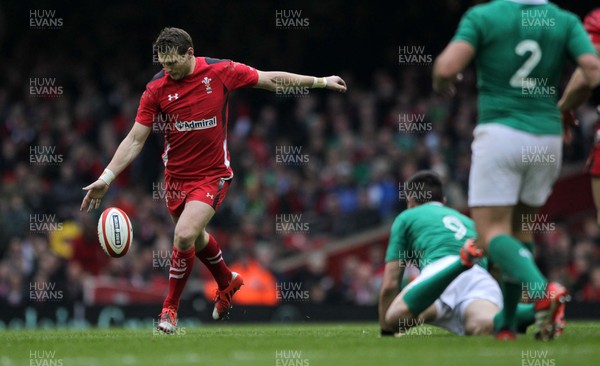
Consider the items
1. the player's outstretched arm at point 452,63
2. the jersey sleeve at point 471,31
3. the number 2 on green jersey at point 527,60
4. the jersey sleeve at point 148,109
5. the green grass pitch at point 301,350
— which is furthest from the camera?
the jersey sleeve at point 148,109

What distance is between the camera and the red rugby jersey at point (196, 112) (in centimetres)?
908

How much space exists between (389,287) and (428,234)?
0.53m

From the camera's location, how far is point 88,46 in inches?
885

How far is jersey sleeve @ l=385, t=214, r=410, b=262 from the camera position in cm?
823

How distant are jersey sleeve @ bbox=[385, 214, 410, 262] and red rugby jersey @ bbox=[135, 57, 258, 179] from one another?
1698mm

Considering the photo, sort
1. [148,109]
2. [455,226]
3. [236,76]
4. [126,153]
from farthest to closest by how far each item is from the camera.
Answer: [236,76], [148,109], [126,153], [455,226]

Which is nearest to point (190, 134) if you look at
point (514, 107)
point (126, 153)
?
point (126, 153)

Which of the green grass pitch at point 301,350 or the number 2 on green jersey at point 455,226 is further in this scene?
the number 2 on green jersey at point 455,226

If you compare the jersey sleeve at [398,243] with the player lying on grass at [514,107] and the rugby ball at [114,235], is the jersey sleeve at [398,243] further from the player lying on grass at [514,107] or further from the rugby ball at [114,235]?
the rugby ball at [114,235]

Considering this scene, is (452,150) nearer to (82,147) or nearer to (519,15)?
(82,147)

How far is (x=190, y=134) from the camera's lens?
9.15m

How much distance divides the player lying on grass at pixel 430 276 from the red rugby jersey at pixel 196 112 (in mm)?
1695

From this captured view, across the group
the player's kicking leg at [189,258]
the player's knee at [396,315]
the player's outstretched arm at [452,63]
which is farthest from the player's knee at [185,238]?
the player's outstretched arm at [452,63]

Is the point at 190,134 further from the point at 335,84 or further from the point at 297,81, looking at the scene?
the point at 335,84
